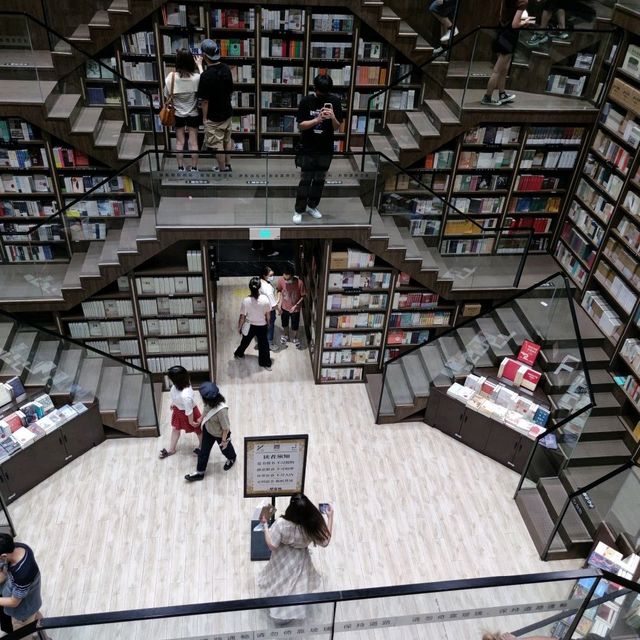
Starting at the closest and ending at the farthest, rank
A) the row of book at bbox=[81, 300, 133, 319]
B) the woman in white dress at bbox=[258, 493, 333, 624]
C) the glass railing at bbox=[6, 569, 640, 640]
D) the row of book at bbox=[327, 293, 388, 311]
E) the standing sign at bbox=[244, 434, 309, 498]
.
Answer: the glass railing at bbox=[6, 569, 640, 640] < the woman in white dress at bbox=[258, 493, 333, 624] < the standing sign at bbox=[244, 434, 309, 498] < the row of book at bbox=[81, 300, 133, 319] < the row of book at bbox=[327, 293, 388, 311]

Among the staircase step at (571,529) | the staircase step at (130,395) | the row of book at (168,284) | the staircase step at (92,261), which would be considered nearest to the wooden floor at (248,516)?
the staircase step at (571,529)

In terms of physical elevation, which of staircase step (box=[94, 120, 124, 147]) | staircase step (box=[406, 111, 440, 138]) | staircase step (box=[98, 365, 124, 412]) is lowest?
staircase step (box=[98, 365, 124, 412])

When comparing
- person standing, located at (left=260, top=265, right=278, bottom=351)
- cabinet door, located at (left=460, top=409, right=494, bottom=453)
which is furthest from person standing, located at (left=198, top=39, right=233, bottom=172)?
cabinet door, located at (left=460, top=409, right=494, bottom=453)

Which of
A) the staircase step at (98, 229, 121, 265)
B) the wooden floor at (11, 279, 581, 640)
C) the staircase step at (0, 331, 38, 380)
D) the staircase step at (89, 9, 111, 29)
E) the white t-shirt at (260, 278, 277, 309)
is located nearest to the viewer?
the wooden floor at (11, 279, 581, 640)

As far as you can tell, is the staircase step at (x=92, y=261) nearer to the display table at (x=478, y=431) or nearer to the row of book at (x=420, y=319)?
the row of book at (x=420, y=319)

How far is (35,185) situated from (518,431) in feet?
21.1

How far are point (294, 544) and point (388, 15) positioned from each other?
6466 millimetres

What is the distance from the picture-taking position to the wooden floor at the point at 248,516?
6.25 metres

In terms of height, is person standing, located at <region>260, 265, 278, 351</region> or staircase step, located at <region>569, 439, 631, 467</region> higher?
person standing, located at <region>260, 265, 278, 351</region>

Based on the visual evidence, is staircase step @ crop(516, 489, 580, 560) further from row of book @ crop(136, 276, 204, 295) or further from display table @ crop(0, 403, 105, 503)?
display table @ crop(0, 403, 105, 503)

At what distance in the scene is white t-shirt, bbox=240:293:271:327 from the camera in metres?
8.14

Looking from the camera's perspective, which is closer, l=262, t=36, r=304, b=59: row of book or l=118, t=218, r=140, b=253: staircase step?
l=118, t=218, r=140, b=253: staircase step

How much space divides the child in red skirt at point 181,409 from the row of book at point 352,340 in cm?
199

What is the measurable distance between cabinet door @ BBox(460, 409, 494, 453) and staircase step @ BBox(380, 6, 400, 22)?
485cm
